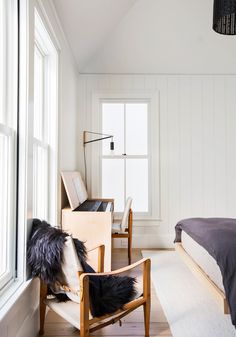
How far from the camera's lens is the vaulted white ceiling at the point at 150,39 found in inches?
130

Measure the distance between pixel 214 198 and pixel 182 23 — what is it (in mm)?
2558

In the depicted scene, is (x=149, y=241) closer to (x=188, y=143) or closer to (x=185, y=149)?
(x=185, y=149)

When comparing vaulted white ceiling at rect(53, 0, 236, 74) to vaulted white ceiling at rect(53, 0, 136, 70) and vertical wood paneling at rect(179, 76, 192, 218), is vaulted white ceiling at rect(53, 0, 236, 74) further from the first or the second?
vertical wood paneling at rect(179, 76, 192, 218)

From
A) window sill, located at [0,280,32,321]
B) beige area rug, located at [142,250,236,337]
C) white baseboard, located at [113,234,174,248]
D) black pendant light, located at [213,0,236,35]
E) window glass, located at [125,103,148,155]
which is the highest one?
black pendant light, located at [213,0,236,35]

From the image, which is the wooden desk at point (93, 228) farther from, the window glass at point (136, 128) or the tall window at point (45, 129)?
the window glass at point (136, 128)

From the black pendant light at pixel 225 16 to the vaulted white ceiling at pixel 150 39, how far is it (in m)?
1.19

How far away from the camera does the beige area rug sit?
2053mm

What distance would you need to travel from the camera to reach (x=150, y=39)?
3949 mm

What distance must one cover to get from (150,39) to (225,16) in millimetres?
1744

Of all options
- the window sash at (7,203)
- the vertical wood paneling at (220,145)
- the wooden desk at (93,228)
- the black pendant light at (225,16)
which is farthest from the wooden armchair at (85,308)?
the vertical wood paneling at (220,145)

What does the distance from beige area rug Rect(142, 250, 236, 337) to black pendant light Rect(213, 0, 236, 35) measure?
7.74ft

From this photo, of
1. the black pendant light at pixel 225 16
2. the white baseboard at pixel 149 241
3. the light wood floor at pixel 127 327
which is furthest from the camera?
the white baseboard at pixel 149 241

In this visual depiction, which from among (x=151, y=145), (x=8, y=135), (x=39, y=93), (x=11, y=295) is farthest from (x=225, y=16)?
(x=11, y=295)

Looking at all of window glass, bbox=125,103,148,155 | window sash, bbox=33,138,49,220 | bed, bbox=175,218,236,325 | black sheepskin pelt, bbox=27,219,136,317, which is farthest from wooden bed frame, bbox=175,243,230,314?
window glass, bbox=125,103,148,155
